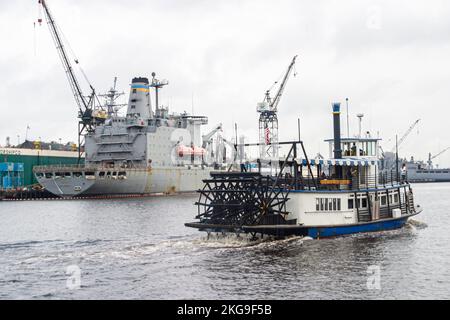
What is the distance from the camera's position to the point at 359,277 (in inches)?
1201

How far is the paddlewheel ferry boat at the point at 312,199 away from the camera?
136ft

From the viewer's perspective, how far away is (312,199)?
42344mm

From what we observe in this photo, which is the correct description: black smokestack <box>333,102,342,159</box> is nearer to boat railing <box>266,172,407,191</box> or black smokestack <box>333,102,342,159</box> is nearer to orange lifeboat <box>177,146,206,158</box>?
boat railing <box>266,172,407,191</box>

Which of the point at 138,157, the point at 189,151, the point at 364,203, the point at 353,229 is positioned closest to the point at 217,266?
the point at 353,229

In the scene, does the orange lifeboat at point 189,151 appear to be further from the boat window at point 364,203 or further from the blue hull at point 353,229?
the boat window at point 364,203

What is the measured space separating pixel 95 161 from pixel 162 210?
48.2m

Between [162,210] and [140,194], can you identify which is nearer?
[162,210]

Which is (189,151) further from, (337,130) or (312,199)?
(312,199)

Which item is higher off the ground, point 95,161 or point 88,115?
point 88,115

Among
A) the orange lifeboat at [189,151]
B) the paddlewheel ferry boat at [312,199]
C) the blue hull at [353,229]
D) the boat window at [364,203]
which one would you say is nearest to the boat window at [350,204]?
the paddlewheel ferry boat at [312,199]

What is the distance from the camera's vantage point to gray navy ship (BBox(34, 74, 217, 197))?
107 metres
